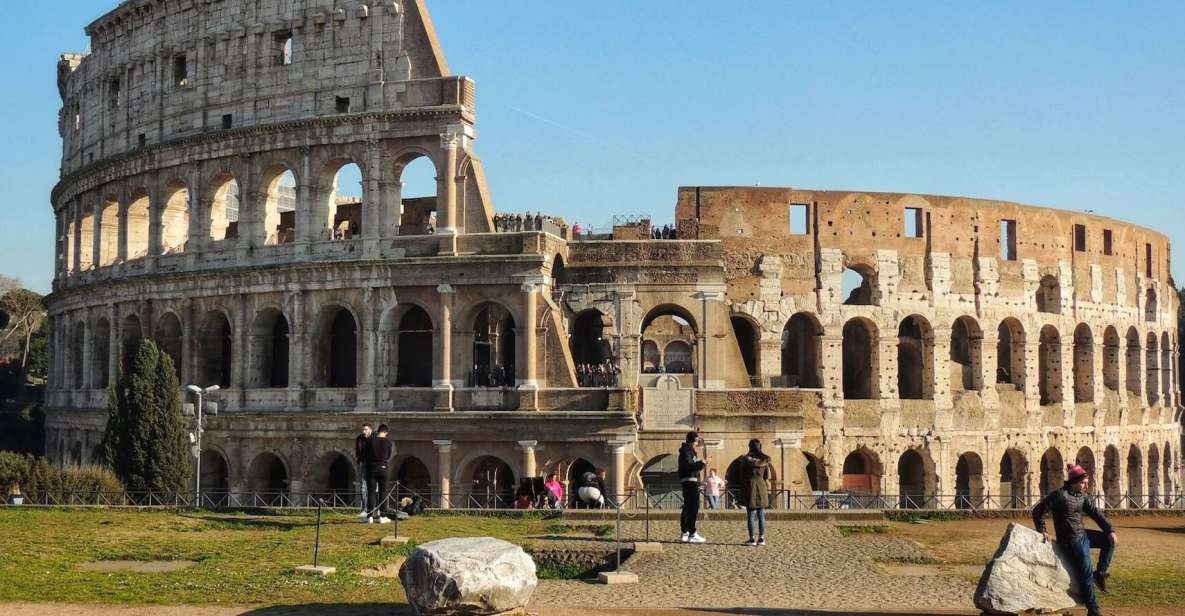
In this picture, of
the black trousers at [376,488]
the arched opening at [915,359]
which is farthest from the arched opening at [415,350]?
the arched opening at [915,359]

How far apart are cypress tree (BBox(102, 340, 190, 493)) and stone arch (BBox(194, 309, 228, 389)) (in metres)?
5.18

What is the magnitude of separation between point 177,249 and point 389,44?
970 centimetres

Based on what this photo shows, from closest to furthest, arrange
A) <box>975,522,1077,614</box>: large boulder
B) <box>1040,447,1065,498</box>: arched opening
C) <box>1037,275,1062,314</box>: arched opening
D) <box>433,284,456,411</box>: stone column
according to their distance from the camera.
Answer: <box>975,522,1077,614</box>: large boulder → <box>433,284,456,411</box>: stone column → <box>1040,447,1065,498</box>: arched opening → <box>1037,275,1062,314</box>: arched opening

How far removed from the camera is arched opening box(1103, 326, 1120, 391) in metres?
47.6

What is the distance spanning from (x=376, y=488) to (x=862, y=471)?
76.5 ft

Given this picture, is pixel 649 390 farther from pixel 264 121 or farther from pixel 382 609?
pixel 382 609

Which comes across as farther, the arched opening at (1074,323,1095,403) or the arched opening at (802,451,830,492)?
the arched opening at (1074,323,1095,403)

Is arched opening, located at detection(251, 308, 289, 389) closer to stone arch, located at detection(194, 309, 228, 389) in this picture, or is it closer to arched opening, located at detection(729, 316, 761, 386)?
stone arch, located at detection(194, 309, 228, 389)

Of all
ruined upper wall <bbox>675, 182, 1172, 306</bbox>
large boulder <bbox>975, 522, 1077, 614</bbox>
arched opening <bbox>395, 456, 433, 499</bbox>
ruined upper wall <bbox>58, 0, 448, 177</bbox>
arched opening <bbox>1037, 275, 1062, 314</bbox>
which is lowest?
arched opening <bbox>395, 456, 433, 499</bbox>

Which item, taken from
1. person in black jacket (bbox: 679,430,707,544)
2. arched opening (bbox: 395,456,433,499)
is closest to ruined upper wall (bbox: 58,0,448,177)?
arched opening (bbox: 395,456,433,499)

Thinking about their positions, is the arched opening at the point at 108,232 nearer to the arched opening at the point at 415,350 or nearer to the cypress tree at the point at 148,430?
the cypress tree at the point at 148,430

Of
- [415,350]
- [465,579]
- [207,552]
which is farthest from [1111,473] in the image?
[465,579]

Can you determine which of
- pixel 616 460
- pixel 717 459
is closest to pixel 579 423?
pixel 616 460

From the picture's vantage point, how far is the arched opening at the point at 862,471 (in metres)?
39.8
